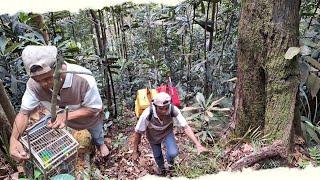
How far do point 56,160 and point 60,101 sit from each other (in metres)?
0.34

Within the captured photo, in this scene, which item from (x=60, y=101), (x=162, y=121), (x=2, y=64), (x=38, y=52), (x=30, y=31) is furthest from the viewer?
(x=30, y=31)

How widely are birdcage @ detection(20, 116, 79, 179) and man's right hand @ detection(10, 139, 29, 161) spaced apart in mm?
31

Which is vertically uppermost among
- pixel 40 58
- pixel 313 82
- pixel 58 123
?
pixel 40 58

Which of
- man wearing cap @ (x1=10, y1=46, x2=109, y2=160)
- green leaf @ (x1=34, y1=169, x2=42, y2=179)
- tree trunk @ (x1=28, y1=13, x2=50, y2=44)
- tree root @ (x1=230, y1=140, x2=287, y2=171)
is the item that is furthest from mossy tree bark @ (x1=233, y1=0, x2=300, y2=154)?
tree trunk @ (x1=28, y1=13, x2=50, y2=44)

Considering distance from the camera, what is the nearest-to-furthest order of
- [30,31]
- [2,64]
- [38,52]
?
[38,52], [2,64], [30,31]

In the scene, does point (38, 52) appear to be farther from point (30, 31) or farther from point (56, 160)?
point (30, 31)

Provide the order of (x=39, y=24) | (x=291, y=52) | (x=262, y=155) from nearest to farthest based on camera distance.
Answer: (x=262, y=155) → (x=291, y=52) → (x=39, y=24)

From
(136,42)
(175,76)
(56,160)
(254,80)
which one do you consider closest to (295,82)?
(254,80)

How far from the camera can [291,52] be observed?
5.93ft

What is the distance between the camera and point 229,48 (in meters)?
3.46

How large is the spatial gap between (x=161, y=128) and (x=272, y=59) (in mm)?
681

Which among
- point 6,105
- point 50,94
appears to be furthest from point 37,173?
point 6,105

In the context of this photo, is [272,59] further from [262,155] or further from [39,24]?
[39,24]

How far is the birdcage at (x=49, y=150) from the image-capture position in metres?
1.29
